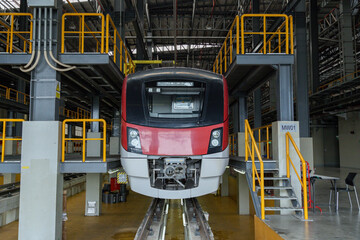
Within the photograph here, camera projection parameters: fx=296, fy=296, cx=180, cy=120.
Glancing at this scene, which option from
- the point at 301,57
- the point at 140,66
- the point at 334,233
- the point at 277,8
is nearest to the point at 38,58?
the point at 334,233

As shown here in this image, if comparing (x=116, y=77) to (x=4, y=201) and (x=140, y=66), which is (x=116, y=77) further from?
(x=140, y=66)

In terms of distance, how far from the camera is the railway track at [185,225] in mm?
5402

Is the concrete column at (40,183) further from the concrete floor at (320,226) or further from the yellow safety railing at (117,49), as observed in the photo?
the concrete floor at (320,226)

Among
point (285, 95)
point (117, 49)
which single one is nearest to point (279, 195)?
point (285, 95)

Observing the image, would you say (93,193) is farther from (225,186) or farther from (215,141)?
(225,186)

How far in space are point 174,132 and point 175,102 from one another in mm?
787

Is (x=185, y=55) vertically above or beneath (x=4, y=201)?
above

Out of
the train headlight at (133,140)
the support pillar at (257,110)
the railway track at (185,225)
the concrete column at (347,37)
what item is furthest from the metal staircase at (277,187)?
the concrete column at (347,37)

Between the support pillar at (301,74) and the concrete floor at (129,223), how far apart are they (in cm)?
397

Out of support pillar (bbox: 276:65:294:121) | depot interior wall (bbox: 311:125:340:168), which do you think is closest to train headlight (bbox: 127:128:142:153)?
support pillar (bbox: 276:65:294:121)

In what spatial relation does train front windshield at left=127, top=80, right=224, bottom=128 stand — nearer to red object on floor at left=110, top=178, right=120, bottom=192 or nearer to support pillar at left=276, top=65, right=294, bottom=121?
support pillar at left=276, top=65, right=294, bottom=121

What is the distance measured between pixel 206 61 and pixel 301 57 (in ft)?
56.2

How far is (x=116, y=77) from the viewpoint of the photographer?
8305 mm

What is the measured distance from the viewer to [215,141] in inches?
230
